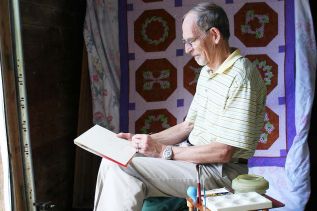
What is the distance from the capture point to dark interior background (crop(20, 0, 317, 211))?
2553mm

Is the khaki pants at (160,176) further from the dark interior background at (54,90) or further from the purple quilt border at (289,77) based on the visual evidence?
the purple quilt border at (289,77)

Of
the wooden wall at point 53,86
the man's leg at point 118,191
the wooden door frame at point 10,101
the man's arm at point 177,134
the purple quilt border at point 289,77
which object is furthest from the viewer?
the purple quilt border at point 289,77

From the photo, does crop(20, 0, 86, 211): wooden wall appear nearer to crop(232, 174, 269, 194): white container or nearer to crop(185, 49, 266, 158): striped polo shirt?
crop(185, 49, 266, 158): striped polo shirt

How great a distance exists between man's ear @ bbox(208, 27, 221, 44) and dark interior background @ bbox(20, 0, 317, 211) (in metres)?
1.14

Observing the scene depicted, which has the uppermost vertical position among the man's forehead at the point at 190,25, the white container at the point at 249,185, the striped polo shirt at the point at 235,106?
the man's forehead at the point at 190,25

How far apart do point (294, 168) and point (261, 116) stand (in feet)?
3.54

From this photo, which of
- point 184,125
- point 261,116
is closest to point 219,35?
point 261,116

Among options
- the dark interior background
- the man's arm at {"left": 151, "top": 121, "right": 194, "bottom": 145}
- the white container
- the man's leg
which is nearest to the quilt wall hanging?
the dark interior background

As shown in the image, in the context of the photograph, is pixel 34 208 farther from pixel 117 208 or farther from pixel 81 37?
pixel 81 37

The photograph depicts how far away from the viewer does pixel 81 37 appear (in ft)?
10.6

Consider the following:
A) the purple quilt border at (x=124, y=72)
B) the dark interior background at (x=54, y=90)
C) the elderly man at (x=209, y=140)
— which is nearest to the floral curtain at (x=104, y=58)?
the purple quilt border at (x=124, y=72)

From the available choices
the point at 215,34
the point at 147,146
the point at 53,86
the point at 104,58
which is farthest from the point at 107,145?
the point at 104,58

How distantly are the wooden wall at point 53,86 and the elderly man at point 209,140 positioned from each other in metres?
0.94

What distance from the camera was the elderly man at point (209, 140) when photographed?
1696 millimetres
